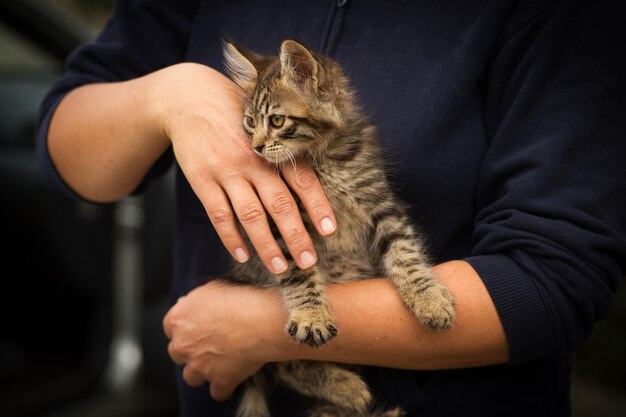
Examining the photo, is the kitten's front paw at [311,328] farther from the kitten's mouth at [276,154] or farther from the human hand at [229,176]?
the kitten's mouth at [276,154]

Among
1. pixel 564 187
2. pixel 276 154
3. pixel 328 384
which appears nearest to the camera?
pixel 564 187

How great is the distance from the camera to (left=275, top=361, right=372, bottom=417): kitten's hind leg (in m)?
1.62

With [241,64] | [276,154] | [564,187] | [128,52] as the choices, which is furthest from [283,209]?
[128,52]

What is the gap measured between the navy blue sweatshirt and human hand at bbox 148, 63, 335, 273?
22cm

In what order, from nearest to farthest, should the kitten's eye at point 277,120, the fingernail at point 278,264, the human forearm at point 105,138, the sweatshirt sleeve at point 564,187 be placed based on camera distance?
the sweatshirt sleeve at point 564,187, the fingernail at point 278,264, the human forearm at point 105,138, the kitten's eye at point 277,120

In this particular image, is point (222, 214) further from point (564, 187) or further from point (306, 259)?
point (564, 187)

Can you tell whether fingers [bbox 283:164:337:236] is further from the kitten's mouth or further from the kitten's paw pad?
the kitten's paw pad

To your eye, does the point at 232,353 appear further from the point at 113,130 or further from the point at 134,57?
the point at 134,57

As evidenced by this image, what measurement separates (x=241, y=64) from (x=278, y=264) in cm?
57

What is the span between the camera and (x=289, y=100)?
169cm

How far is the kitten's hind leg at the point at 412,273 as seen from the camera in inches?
54.8

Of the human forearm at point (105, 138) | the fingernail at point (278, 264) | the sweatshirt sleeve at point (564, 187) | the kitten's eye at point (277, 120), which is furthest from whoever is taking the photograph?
the kitten's eye at point (277, 120)

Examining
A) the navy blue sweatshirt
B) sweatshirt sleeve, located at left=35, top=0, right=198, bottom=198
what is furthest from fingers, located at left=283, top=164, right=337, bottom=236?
sweatshirt sleeve, located at left=35, top=0, right=198, bottom=198

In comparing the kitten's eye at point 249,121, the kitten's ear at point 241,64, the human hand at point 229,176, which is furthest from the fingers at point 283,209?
the kitten's ear at point 241,64
